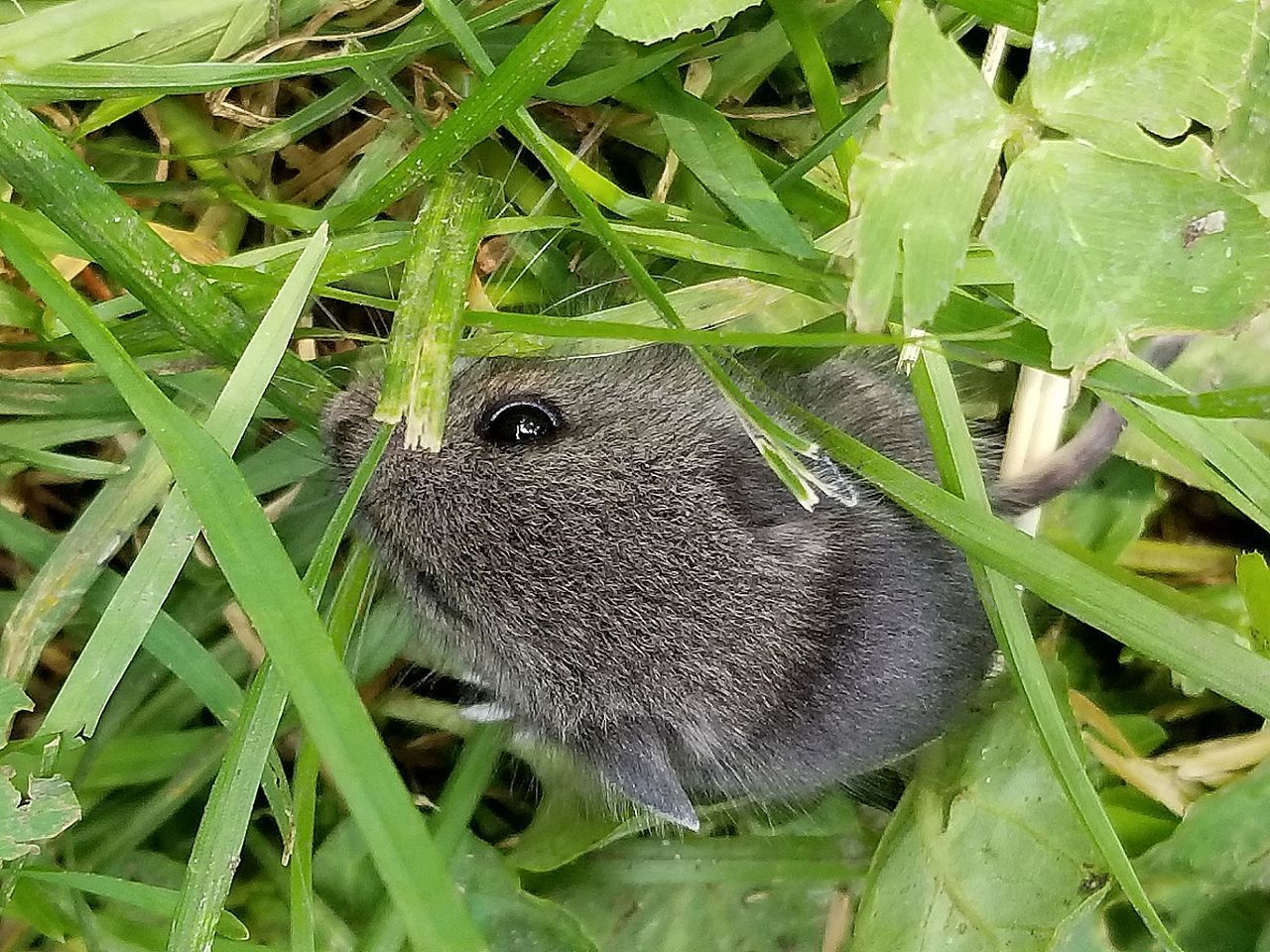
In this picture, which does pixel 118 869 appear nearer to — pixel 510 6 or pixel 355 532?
pixel 355 532

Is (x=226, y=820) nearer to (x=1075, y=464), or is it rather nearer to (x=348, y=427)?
(x=348, y=427)

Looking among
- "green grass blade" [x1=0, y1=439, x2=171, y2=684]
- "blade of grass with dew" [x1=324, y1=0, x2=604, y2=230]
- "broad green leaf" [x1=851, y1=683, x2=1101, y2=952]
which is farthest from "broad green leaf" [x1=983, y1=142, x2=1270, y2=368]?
"green grass blade" [x1=0, y1=439, x2=171, y2=684]

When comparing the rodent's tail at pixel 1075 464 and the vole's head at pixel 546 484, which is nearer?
the vole's head at pixel 546 484

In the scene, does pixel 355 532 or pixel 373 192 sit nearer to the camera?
pixel 373 192

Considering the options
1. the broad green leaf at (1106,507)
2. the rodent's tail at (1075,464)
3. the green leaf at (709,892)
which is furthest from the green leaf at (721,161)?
the green leaf at (709,892)

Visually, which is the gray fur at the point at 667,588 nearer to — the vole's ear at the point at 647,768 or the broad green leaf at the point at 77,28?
the vole's ear at the point at 647,768

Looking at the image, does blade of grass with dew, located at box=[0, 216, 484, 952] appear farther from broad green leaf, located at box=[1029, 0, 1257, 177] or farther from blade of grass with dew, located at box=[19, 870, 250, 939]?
broad green leaf, located at box=[1029, 0, 1257, 177]

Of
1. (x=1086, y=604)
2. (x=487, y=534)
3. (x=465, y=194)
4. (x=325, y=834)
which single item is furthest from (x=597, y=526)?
(x=325, y=834)
